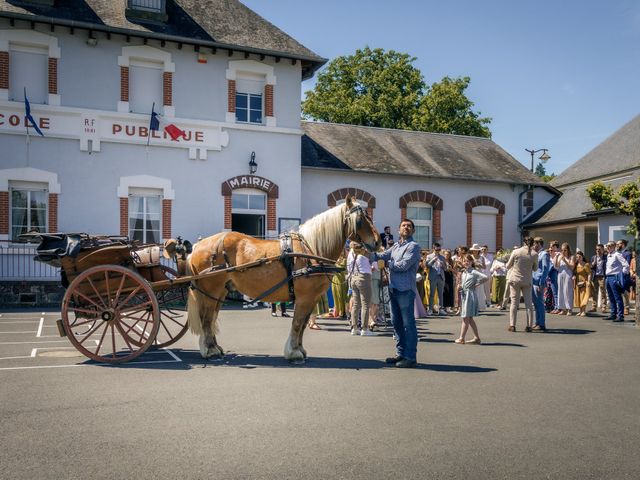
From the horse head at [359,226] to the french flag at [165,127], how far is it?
10.9 meters

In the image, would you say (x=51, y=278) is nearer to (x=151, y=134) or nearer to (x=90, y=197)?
(x=90, y=197)

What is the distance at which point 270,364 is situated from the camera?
7.56m

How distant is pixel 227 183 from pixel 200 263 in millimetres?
10322

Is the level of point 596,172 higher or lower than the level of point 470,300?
higher

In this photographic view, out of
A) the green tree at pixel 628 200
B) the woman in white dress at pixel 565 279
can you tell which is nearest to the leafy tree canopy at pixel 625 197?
the green tree at pixel 628 200

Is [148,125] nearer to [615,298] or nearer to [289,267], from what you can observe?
[289,267]

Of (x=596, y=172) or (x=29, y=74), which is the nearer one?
(x=29, y=74)

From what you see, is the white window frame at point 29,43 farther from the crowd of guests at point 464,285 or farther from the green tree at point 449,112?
the green tree at point 449,112

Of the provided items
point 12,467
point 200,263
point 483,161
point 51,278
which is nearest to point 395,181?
point 483,161

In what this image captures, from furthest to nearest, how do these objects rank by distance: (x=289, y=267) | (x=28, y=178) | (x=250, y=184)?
(x=250, y=184) → (x=28, y=178) → (x=289, y=267)

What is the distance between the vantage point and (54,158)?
16.1 meters

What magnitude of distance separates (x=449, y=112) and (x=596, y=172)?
1183 centimetres

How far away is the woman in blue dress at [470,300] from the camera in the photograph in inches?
386

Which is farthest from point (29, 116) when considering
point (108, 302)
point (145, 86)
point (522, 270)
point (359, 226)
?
point (522, 270)
